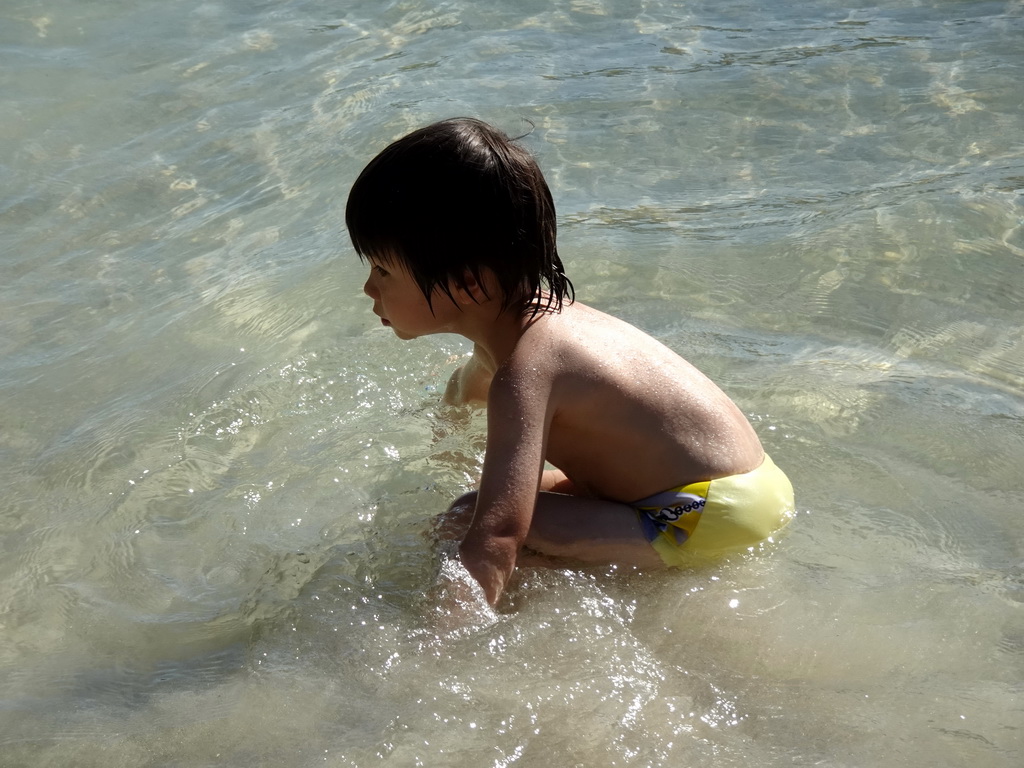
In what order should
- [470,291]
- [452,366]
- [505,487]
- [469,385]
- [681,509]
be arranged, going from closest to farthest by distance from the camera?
[505,487] < [470,291] < [681,509] < [469,385] < [452,366]

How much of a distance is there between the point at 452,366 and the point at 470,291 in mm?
1278

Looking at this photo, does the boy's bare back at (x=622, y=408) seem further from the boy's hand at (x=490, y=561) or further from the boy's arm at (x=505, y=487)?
the boy's hand at (x=490, y=561)

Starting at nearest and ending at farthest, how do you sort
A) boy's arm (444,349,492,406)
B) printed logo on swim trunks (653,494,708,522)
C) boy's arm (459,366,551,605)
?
boy's arm (459,366,551,605), printed logo on swim trunks (653,494,708,522), boy's arm (444,349,492,406)

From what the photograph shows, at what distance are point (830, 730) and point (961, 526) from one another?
929mm

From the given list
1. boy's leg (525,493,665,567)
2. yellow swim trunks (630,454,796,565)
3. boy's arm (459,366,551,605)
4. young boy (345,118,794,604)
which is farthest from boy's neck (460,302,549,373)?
yellow swim trunks (630,454,796,565)

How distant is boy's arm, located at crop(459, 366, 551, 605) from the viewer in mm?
2336

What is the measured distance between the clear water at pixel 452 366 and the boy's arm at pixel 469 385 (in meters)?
0.08

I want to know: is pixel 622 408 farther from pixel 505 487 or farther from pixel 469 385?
pixel 469 385

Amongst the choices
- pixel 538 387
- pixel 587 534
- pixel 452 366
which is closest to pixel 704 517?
pixel 587 534

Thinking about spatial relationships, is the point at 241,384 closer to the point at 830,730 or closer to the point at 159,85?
the point at 830,730

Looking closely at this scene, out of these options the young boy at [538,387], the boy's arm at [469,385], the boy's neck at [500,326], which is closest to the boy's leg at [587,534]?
the young boy at [538,387]

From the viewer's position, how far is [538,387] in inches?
94.9

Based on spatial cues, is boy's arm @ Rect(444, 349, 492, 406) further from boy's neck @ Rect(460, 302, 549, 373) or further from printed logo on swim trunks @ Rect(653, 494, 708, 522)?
printed logo on swim trunks @ Rect(653, 494, 708, 522)

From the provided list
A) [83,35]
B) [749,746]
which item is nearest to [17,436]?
[749,746]
